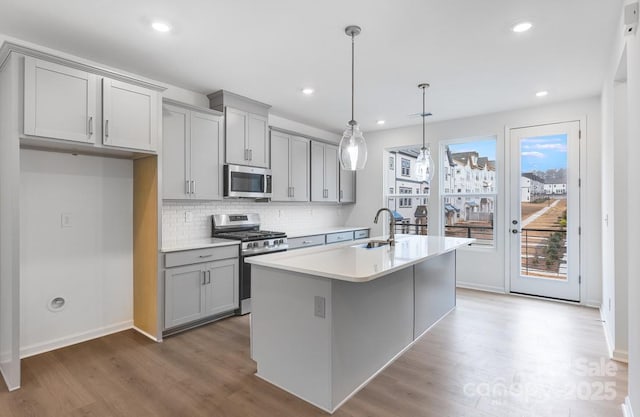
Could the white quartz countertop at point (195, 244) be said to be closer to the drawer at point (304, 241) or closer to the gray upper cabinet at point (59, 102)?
the drawer at point (304, 241)

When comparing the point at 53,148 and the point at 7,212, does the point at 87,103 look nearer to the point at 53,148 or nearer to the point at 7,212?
the point at 53,148

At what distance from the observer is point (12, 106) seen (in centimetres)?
241

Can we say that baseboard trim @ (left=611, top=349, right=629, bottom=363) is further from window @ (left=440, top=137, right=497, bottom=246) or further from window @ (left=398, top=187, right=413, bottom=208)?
window @ (left=398, top=187, right=413, bottom=208)

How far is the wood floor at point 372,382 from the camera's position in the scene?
7.02 ft

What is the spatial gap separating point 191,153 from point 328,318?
8.31 feet

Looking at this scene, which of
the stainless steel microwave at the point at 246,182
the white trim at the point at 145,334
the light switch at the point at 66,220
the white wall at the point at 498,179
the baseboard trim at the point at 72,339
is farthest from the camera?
the white wall at the point at 498,179

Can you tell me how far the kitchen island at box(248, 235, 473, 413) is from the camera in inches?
83.8

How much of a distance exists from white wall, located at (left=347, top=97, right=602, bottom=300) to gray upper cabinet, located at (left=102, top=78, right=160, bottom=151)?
13.0ft

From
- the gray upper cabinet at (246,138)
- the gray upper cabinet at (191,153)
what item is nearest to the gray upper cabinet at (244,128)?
the gray upper cabinet at (246,138)

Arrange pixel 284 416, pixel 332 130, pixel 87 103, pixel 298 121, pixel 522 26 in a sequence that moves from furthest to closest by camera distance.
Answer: pixel 332 130, pixel 298 121, pixel 87 103, pixel 522 26, pixel 284 416

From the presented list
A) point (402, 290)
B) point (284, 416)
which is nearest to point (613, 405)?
point (402, 290)

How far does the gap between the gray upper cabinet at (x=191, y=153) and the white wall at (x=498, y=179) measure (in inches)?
121

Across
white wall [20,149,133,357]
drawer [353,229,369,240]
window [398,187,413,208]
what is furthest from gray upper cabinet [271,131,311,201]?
white wall [20,149,133,357]

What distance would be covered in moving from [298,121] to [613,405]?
483 centimetres
